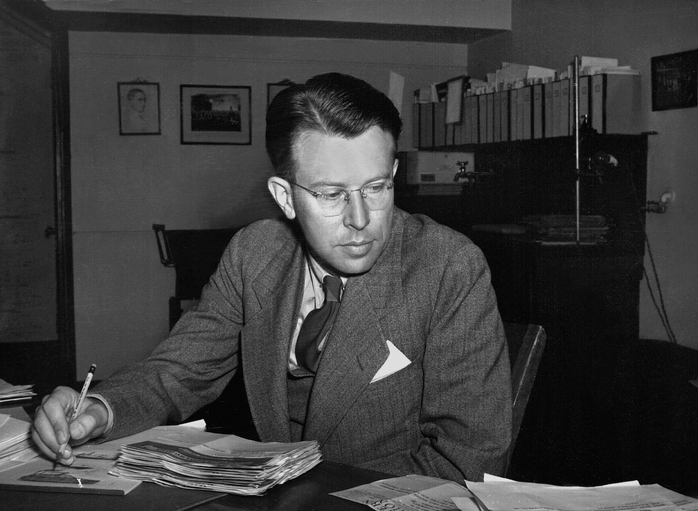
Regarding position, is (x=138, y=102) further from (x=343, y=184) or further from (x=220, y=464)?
(x=220, y=464)

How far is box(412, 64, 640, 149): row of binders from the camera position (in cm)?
327

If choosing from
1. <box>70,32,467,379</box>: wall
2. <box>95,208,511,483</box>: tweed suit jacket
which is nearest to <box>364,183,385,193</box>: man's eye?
<box>95,208,511,483</box>: tweed suit jacket

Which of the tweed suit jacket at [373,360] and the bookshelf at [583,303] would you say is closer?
the tweed suit jacket at [373,360]

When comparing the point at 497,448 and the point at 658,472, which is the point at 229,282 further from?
the point at 658,472

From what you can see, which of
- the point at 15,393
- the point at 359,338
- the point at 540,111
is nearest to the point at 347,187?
the point at 359,338

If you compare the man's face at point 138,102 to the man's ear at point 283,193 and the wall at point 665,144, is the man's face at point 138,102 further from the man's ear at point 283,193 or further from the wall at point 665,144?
the man's ear at point 283,193

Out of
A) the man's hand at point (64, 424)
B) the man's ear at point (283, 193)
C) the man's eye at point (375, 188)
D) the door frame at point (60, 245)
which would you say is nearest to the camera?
the man's hand at point (64, 424)

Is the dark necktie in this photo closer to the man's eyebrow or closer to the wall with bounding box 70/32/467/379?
the man's eyebrow

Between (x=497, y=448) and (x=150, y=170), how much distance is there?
393 cm

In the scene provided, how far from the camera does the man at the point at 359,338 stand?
1.20m

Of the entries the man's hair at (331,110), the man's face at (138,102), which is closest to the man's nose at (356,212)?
the man's hair at (331,110)

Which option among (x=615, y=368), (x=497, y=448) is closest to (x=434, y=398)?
(x=497, y=448)

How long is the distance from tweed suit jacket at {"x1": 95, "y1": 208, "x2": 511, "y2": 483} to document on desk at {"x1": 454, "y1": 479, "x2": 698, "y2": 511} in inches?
11.0

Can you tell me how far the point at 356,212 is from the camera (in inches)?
50.0
